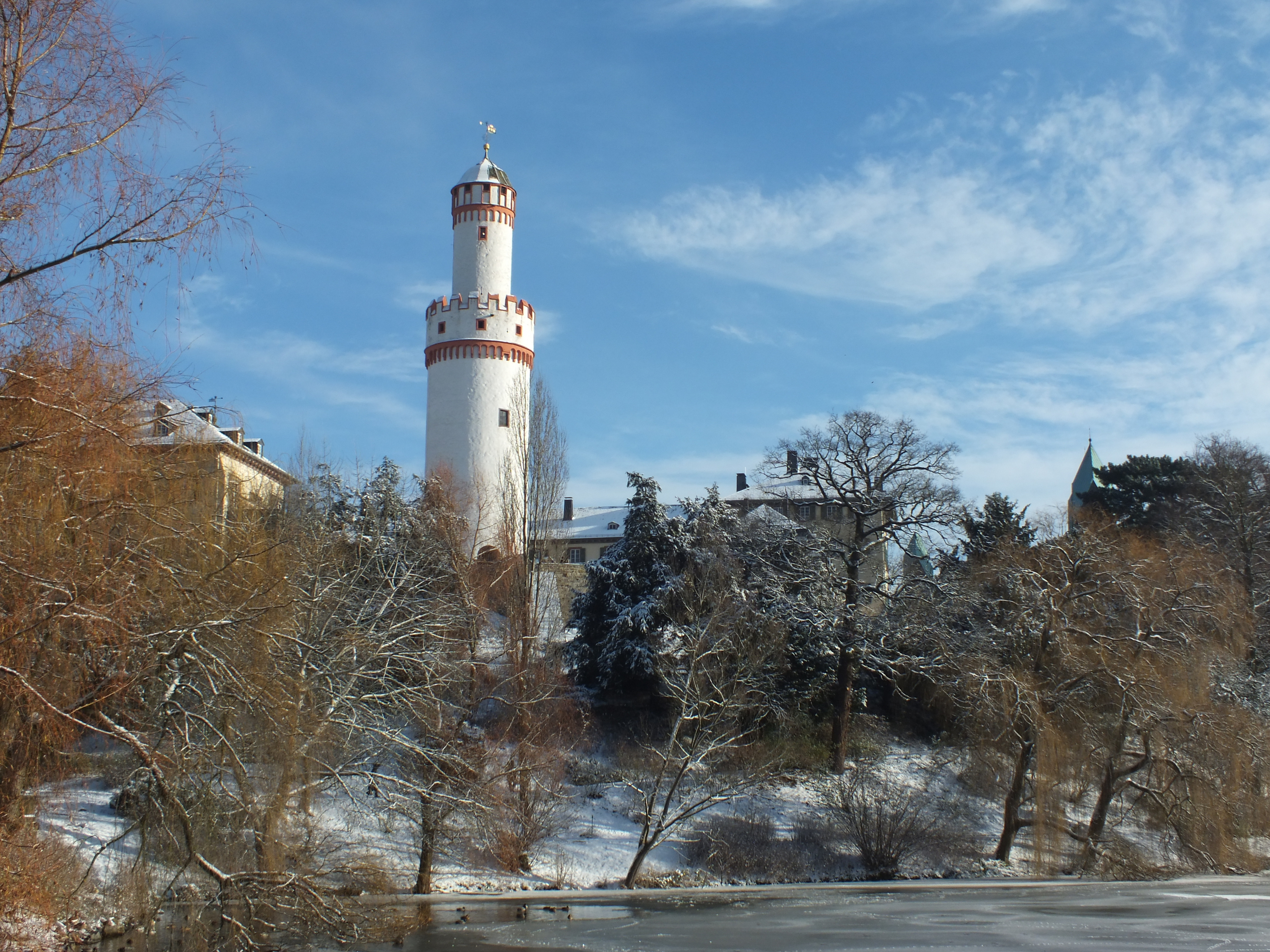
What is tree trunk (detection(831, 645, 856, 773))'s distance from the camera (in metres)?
31.7

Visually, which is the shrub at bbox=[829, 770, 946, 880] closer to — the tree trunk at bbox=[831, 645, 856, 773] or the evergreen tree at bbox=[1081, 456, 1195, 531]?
the tree trunk at bbox=[831, 645, 856, 773]

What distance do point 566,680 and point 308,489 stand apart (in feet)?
36.0

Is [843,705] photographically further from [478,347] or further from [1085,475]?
[1085,475]

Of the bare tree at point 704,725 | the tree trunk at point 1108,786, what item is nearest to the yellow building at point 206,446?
the bare tree at point 704,725

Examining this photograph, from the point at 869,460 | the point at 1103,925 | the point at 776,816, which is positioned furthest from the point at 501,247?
the point at 1103,925

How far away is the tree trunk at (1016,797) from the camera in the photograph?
27.1 metres

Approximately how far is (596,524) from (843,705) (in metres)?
35.2

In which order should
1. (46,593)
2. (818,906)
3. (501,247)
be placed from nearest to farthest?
(46,593)
(818,906)
(501,247)

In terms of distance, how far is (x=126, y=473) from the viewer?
9.55 m

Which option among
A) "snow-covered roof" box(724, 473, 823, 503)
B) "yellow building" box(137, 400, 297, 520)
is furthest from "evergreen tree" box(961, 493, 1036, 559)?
"yellow building" box(137, 400, 297, 520)

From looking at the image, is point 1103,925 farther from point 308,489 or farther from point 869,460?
point 308,489

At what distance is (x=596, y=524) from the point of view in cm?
6625

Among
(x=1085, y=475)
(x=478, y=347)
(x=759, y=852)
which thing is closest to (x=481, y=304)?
(x=478, y=347)

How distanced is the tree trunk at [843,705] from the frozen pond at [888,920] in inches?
234
